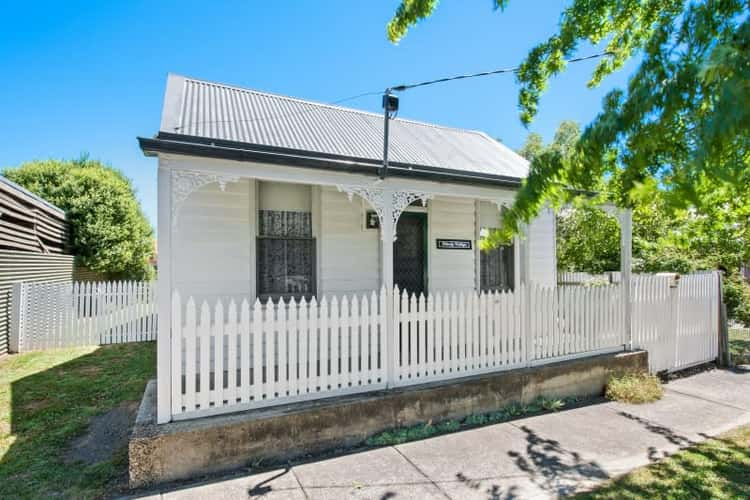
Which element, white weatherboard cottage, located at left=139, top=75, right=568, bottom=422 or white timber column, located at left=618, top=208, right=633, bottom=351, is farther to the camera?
white timber column, located at left=618, top=208, right=633, bottom=351

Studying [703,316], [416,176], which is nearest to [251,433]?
[416,176]

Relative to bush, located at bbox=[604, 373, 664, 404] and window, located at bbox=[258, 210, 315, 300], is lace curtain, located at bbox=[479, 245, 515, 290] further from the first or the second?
window, located at bbox=[258, 210, 315, 300]

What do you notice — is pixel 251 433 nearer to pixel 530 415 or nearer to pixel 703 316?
pixel 530 415

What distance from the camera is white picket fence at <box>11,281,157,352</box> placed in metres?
8.47

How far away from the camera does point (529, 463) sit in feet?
12.4

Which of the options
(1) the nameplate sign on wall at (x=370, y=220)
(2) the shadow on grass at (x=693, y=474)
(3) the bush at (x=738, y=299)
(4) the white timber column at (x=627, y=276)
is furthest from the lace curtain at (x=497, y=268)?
(3) the bush at (x=738, y=299)

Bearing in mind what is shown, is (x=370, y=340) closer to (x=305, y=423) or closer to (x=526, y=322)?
(x=305, y=423)

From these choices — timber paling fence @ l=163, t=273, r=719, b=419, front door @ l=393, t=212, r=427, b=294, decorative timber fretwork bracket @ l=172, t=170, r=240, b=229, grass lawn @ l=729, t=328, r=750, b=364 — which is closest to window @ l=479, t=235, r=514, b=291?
front door @ l=393, t=212, r=427, b=294

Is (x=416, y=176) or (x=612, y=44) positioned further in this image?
(x=416, y=176)

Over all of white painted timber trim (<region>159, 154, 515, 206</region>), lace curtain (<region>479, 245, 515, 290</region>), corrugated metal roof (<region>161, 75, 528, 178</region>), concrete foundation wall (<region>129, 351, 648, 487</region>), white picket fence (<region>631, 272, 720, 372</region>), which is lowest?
concrete foundation wall (<region>129, 351, 648, 487</region>)

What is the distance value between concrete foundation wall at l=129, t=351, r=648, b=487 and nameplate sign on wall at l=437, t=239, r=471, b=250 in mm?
2581

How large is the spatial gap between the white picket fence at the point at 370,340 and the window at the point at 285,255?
0.68 meters

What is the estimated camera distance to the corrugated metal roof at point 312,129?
549cm

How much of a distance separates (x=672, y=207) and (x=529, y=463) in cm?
358
